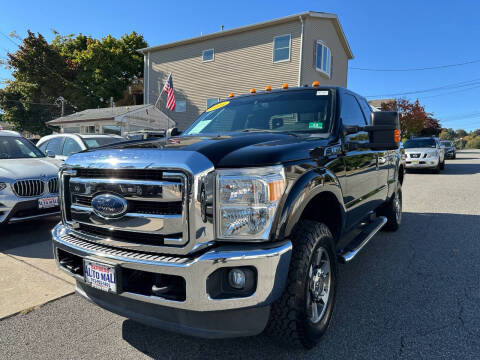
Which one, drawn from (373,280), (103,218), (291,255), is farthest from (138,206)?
(373,280)

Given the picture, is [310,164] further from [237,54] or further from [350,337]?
[237,54]

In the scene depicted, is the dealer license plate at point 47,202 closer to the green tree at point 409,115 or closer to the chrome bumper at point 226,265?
the chrome bumper at point 226,265

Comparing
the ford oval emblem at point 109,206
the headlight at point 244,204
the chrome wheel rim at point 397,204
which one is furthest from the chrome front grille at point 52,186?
the chrome wheel rim at point 397,204

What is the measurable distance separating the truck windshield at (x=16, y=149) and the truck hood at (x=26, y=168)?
47 centimetres

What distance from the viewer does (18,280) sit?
3.26 metres

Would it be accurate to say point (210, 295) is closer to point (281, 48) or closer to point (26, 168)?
point (26, 168)

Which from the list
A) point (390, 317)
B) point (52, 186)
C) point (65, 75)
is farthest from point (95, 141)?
point (65, 75)

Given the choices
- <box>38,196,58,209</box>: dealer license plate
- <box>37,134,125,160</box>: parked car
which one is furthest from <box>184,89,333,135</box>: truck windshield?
<box>37,134,125,160</box>: parked car

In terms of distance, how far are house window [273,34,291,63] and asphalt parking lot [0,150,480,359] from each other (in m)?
14.4

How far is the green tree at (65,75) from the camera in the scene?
3020 cm

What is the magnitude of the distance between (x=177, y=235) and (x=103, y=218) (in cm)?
58

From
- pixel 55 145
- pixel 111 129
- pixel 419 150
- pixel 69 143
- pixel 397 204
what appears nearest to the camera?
pixel 397 204

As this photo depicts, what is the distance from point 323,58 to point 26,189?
16053 millimetres

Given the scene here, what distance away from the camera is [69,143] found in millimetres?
7574
